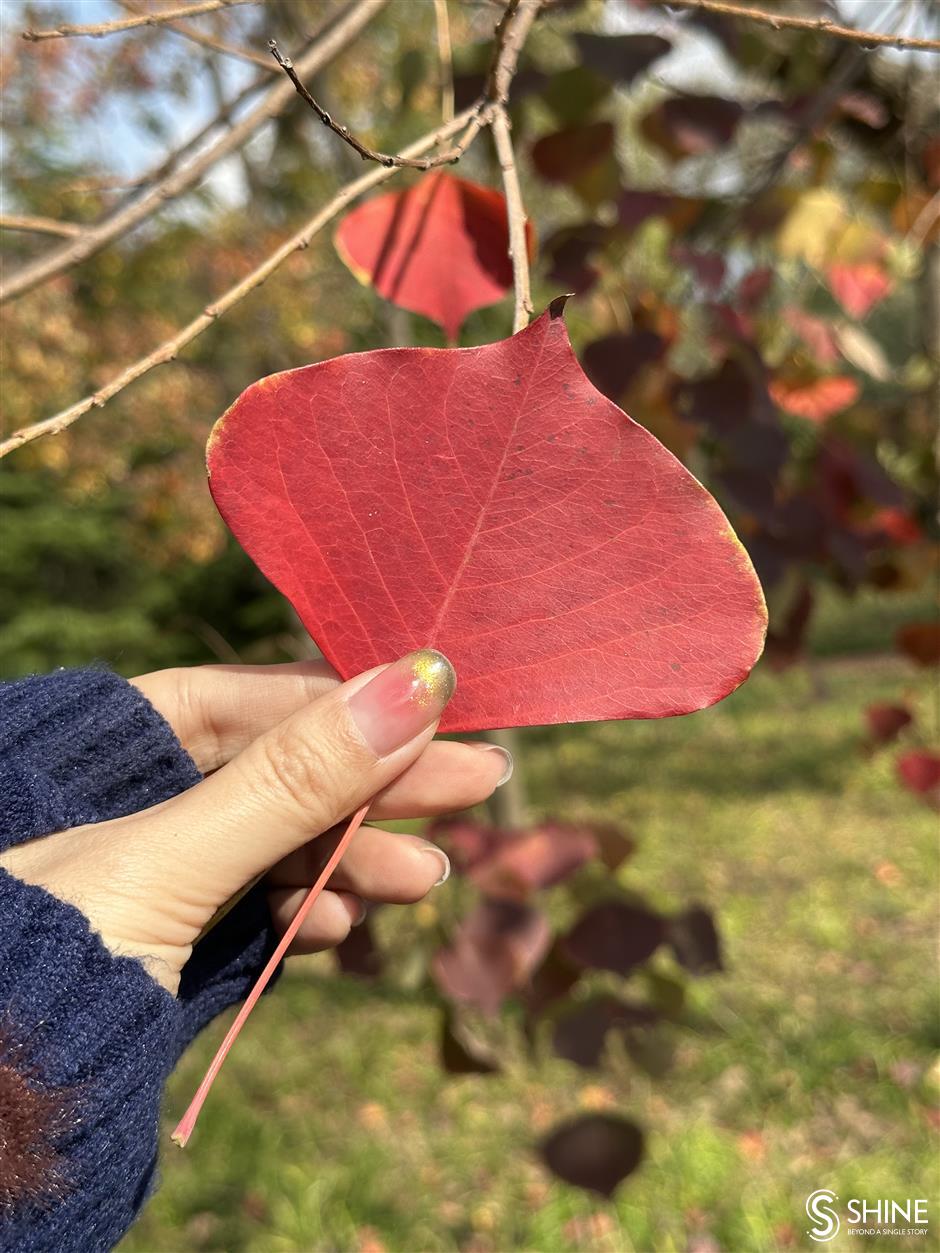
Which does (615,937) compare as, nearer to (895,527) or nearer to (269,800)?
(269,800)

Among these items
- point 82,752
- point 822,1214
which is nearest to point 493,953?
point 82,752

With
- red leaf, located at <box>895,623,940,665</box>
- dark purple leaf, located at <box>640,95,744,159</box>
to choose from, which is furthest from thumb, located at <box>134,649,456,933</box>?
red leaf, located at <box>895,623,940,665</box>

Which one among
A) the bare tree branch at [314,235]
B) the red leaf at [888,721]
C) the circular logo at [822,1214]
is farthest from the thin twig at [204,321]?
the circular logo at [822,1214]

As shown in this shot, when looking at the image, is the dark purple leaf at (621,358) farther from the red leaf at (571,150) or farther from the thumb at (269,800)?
the thumb at (269,800)

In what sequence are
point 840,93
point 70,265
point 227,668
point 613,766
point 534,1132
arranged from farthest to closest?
point 613,766, point 534,1132, point 840,93, point 227,668, point 70,265

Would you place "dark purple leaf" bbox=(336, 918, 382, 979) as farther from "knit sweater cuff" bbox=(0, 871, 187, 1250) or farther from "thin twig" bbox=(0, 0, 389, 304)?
"thin twig" bbox=(0, 0, 389, 304)

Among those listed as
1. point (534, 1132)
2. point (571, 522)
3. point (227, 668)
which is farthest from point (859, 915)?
point (571, 522)

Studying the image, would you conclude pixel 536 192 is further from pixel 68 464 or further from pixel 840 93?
pixel 840 93
